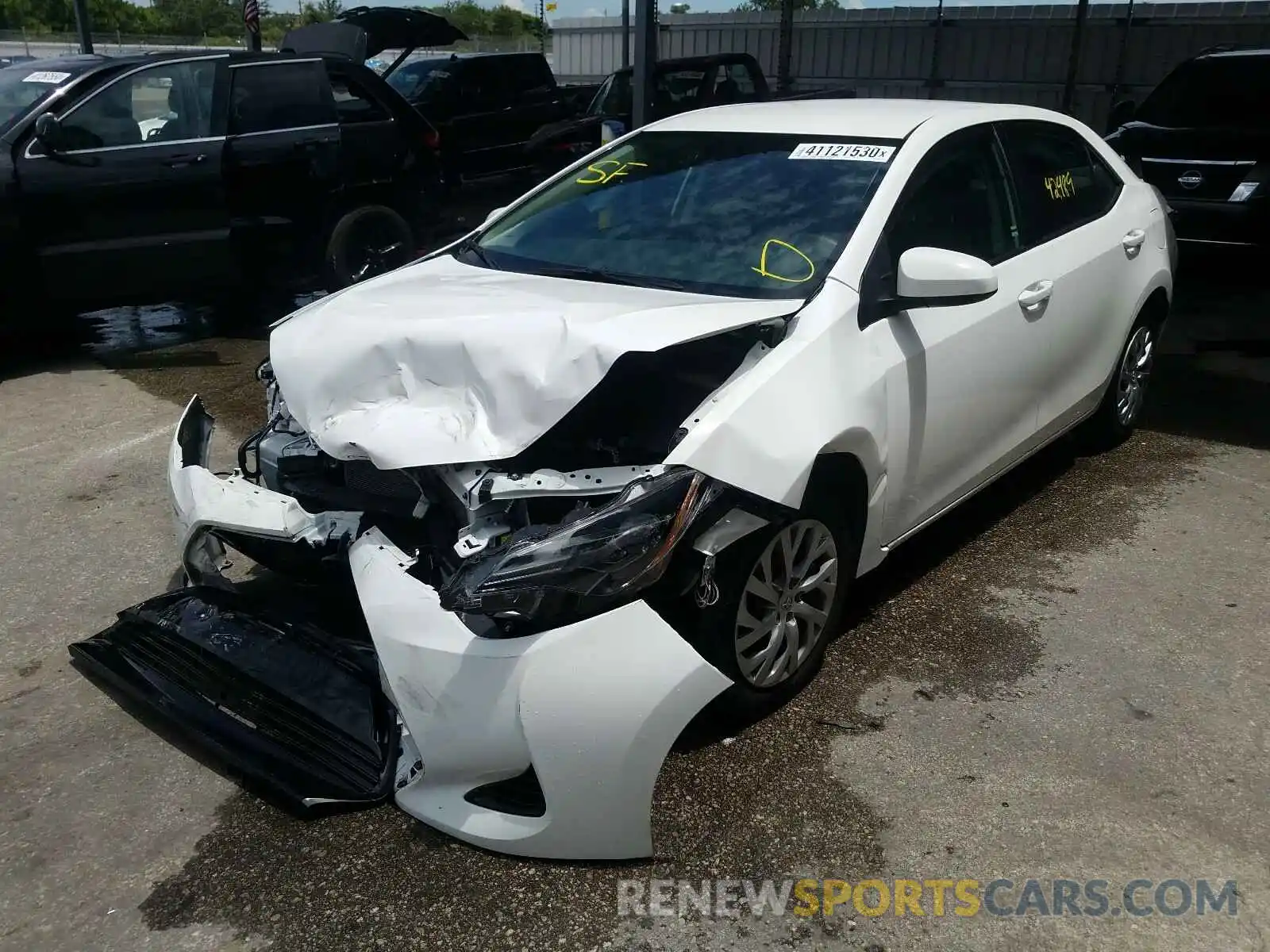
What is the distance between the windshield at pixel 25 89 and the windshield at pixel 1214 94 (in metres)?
8.20

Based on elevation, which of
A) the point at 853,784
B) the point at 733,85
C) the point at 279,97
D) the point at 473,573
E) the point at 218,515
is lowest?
the point at 853,784

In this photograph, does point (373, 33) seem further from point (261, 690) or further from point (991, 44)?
point (991, 44)

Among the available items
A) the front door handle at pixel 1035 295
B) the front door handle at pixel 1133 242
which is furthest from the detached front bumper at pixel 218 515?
the front door handle at pixel 1133 242

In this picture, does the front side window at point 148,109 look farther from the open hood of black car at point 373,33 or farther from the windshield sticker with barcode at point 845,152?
the windshield sticker with barcode at point 845,152

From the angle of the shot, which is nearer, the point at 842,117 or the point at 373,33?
the point at 842,117

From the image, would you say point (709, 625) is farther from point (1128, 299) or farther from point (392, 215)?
point (392, 215)

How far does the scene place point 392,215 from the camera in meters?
8.01

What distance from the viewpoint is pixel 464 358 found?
2.90m

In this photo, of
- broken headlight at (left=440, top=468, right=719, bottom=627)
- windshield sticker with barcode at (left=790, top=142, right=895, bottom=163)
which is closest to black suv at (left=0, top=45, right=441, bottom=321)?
windshield sticker with barcode at (left=790, top=142, right=895, bottom=163)

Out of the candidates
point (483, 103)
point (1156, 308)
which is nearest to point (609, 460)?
point (1156, 308)

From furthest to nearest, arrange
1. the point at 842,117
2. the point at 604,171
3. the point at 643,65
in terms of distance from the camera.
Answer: the point at 643,65
the point at 604,171
the point at 842,117

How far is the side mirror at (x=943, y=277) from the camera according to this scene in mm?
3148

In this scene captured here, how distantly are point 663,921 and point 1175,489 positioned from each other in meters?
3.57

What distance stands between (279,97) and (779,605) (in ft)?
20.0
